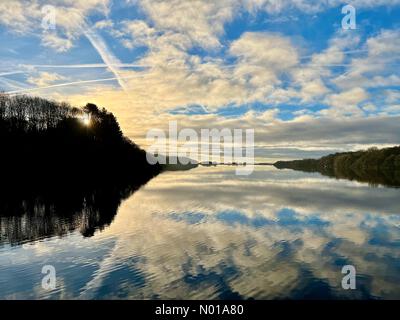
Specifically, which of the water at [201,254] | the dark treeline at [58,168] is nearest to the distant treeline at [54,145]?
the dark treeline at [58,168]

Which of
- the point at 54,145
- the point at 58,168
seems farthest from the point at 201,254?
the point at 54,145

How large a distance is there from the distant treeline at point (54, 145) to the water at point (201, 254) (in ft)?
157

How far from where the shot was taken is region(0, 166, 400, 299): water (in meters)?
15.2

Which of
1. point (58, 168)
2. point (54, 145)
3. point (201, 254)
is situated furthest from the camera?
point (54, 145)

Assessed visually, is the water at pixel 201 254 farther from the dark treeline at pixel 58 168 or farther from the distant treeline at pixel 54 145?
the distant treeline at pixel 54 145

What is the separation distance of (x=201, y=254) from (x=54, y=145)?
86947 millimetres

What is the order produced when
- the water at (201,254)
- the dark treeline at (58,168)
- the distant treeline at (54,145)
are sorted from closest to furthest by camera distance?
the water at (201,254) < the dark treeline at (58,168) < the distant treeline at (54,145)

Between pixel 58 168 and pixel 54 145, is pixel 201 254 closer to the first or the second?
pixel 58 168

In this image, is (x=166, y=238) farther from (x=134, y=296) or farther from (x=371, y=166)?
(x=371, y=166)

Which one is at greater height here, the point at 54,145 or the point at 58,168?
the point at 54,145

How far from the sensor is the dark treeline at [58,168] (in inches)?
1211

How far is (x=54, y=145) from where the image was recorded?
3875 inches

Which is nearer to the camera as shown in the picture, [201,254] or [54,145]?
[201,254]
